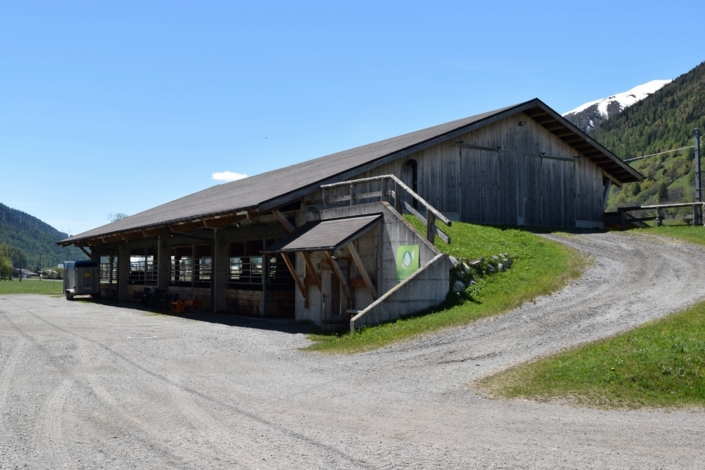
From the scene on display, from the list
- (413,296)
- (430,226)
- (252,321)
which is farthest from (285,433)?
(252,321)

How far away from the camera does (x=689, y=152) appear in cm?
12719

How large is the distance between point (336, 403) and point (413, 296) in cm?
712

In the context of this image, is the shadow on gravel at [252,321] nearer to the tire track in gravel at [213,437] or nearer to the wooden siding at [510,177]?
the wooden siding at [510,177]

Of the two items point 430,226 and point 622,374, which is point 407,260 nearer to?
point 430,226

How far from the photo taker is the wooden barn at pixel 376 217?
1719cm

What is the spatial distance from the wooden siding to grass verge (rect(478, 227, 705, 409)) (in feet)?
41.3

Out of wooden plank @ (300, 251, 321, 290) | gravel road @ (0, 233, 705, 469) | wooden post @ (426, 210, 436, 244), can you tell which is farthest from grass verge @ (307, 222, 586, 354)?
wooden plank @ (300, 251, 321, 290)

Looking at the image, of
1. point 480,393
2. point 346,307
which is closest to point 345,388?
point 480,393

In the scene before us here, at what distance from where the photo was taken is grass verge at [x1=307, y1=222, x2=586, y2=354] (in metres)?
14.6

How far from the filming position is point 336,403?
902 cm

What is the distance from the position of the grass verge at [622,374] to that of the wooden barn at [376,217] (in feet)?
18.5

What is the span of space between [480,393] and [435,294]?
6.61 meters

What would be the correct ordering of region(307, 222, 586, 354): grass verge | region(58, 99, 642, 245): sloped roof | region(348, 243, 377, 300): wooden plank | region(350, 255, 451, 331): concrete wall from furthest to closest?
region(58, 99, 642, 245): sloped roof, region(348, 243, 377, 300): wooden plank, region(350, 255, 451, 331): concrete wall, region(307, 222, 586, 354): grass verge

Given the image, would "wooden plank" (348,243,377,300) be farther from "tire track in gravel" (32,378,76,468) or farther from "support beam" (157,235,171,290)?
"support beam" (157,235,171,290)
